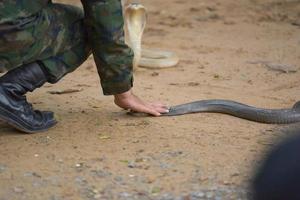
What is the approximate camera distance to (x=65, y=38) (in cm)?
361

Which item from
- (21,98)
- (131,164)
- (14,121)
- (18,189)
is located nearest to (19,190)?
(18,189)

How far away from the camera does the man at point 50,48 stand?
11.0 feet

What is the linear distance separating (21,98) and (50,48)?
364mm

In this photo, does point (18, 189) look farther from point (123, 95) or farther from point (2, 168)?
point (123, 95)

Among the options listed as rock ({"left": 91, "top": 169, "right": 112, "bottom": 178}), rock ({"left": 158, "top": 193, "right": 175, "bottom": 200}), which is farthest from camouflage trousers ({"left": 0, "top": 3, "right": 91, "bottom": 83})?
rock ({"left": 158, "top": 193, "right": 175, "bottom": 200})

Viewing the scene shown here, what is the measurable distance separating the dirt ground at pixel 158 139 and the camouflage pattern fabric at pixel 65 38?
0.39 metres

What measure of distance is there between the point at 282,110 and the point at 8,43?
1.92 metres

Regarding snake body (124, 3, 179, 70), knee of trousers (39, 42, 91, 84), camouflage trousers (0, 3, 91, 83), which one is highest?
camouflage trousers (0, 3, 91, 83)

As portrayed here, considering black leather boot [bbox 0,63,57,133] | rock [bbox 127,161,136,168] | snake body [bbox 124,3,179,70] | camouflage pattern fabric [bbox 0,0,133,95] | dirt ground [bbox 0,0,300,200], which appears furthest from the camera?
snake body [bbox 124,3,179,70]

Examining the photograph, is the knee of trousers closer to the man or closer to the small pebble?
the man

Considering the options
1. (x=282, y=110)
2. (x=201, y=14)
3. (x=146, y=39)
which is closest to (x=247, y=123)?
(x=282, y=110)

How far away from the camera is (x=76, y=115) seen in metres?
3.96

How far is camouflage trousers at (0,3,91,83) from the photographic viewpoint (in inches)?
132

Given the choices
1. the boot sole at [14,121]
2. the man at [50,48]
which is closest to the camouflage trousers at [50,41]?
the man at [50,48]
